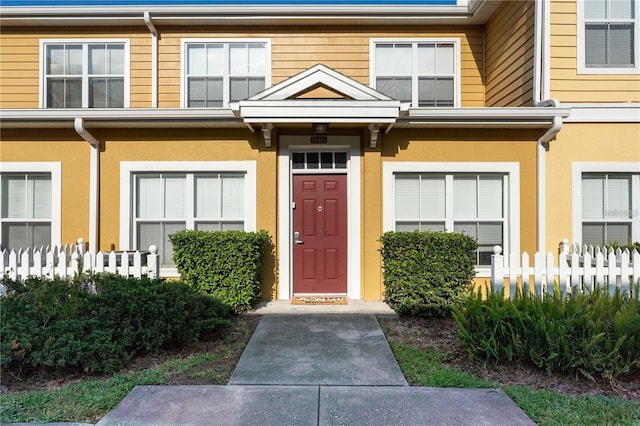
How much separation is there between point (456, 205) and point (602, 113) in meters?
2.90

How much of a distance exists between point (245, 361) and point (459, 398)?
2265 millimetres

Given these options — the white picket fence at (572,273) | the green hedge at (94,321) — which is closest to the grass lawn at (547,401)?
the white picket fence at (572,273)

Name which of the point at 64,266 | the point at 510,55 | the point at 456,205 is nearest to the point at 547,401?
the point at 456,205

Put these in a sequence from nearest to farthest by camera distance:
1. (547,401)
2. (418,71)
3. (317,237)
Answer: (547,401) < (317,237) < (418,71)

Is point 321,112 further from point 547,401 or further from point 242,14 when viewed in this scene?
point 547,401

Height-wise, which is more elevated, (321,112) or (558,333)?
(321,112)

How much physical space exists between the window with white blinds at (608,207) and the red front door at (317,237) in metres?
4.27

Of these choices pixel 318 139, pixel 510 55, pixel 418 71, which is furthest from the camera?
pixel 418 71

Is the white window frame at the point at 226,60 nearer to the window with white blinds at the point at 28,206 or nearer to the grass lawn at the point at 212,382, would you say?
the window with white blinds at the point at 28,206

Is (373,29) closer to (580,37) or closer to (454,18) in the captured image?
(454,18)

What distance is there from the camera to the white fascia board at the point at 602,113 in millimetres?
7199

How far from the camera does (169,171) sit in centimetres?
754

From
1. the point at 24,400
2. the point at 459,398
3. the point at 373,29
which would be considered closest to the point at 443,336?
the point at 459,398

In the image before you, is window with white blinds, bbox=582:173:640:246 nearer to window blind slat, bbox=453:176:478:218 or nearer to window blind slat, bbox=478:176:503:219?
window blind slat, bbox=478:176:503:219
